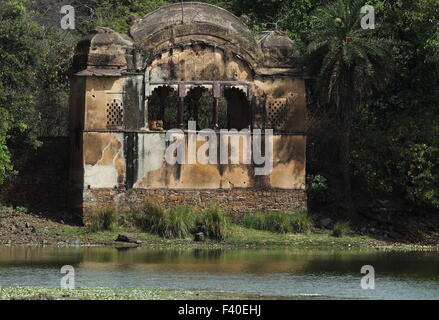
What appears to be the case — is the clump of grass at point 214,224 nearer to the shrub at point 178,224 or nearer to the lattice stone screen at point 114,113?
the shrub at point 178,224

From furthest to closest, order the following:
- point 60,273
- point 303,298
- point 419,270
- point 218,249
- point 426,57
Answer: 1. point 426,57
2. point 218,249
3. point 419,270
4. point 60,273
5. point 303,298

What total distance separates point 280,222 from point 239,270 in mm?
7252

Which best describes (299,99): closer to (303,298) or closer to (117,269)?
(117,269)

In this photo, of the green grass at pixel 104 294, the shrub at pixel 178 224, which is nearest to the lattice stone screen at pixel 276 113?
the shrub at pixel 178 224

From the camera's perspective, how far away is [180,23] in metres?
34.1

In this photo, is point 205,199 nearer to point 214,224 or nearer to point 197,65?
point 214,224

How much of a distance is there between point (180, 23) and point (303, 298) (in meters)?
13.5

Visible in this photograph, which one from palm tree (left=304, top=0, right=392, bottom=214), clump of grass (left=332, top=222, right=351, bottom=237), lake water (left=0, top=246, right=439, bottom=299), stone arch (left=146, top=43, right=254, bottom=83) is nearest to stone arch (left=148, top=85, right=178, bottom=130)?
stone arch (left=146, top=43, right=254, bottom=83)

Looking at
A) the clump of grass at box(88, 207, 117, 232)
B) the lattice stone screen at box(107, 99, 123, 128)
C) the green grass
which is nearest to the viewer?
the green grass

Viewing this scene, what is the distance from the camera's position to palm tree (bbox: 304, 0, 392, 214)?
1328 inches

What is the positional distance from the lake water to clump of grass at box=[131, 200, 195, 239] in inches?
63.6

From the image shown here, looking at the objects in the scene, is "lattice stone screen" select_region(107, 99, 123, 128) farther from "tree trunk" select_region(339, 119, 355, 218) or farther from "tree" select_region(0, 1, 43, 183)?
"tree trunk" select_region(339, 119, 355, 218)

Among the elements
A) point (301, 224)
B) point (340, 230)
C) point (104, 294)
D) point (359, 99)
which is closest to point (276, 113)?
point (359, 99)

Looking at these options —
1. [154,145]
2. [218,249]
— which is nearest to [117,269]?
[218,249]
